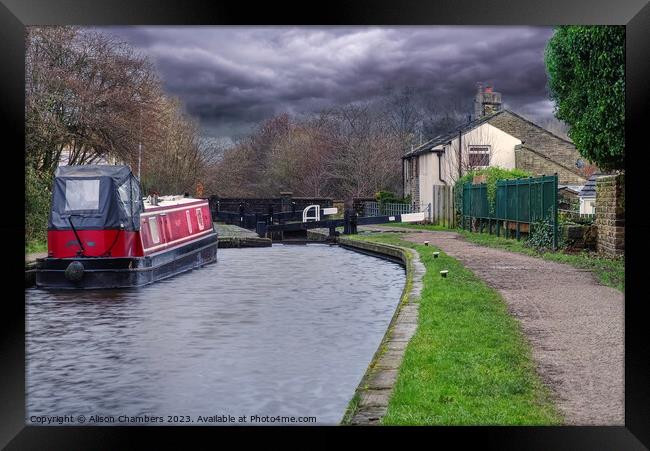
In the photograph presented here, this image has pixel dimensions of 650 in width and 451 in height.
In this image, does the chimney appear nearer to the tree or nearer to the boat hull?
the tree

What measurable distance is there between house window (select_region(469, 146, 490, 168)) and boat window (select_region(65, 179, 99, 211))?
890cm

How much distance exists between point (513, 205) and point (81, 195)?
7.88 metres

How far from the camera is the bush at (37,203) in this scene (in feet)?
26.4

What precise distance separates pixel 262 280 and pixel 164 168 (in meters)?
4.10

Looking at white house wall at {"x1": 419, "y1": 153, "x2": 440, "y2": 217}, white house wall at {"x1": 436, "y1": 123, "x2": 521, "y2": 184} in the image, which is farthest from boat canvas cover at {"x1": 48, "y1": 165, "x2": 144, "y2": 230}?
white house wall at {"x1": 436, "y1": 123, "x2": 521, "y2": 184}

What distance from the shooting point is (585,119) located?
29.6 ft

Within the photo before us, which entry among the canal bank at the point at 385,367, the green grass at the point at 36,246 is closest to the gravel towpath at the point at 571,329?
the canal bank at the point at 385,367

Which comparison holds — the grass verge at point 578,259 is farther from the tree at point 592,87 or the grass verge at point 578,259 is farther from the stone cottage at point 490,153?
the stone cottage at point 490,153

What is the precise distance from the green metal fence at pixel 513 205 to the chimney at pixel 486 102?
1.38 metres

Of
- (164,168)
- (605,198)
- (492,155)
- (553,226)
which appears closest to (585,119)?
(605,198)

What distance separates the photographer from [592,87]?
348 inches

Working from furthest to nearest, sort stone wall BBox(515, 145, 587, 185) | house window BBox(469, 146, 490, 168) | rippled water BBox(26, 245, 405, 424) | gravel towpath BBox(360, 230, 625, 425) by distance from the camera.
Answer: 1. house window BBox(469, 146, 490, 168)
2. stone wall BBox(515, 145, 587, 185)
3. rippled water BBox(26, 245, 405, 424)
4. gravel towpath BBox(360, 230, 625, 425)

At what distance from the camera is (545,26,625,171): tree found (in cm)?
820

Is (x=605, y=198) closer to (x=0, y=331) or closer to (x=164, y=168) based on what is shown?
(x=164, y=168)
